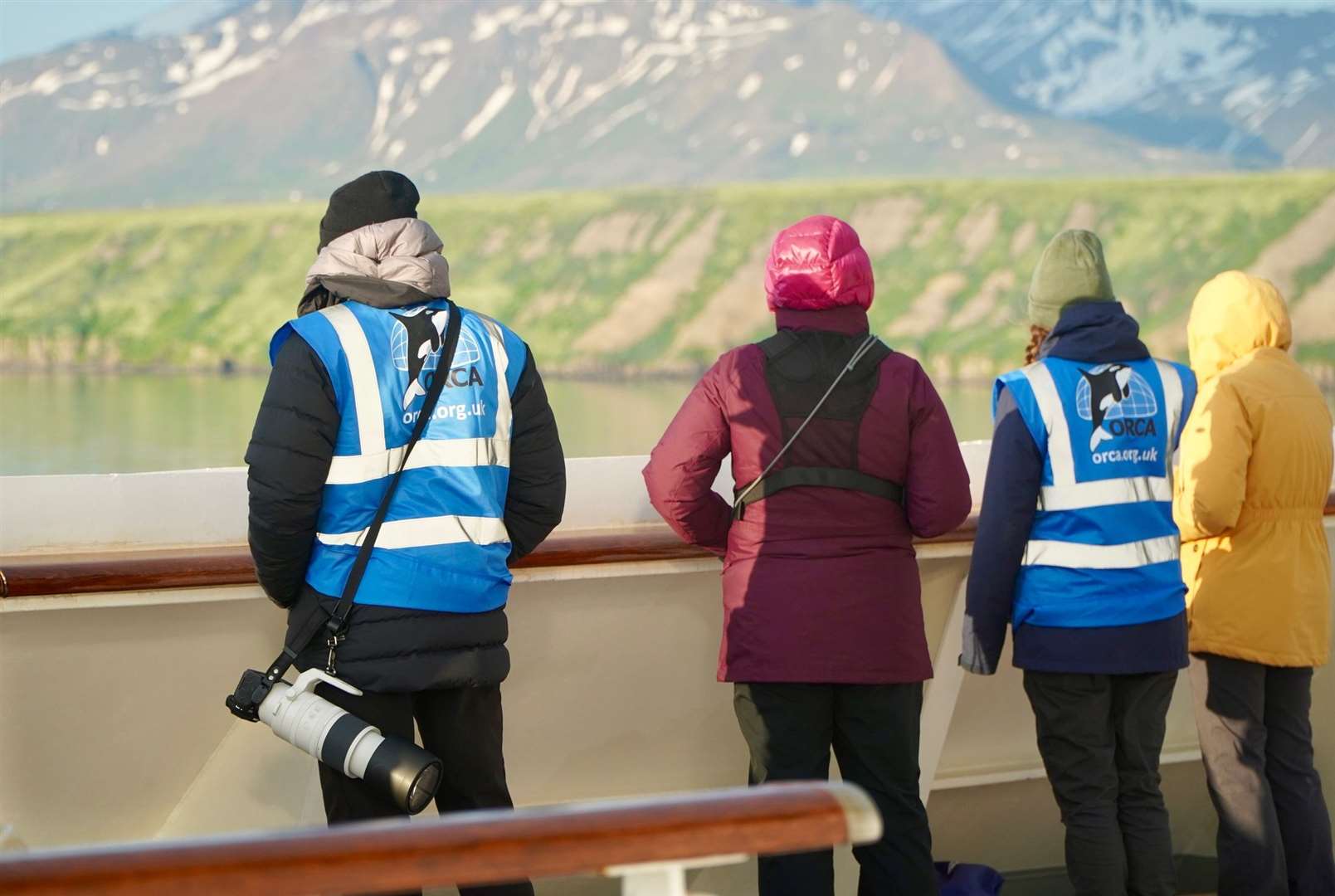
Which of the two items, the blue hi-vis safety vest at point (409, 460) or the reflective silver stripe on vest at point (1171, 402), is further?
the reflective silver stripe on vest at point (1171, 402)

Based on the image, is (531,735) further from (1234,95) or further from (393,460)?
(1234,95)

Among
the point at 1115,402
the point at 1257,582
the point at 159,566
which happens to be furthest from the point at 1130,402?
the point at 159,566

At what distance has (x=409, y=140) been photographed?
13762 centimetres

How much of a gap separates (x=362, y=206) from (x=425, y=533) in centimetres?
43

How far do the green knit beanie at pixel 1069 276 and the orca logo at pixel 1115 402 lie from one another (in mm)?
129

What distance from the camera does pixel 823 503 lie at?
6.94 feet

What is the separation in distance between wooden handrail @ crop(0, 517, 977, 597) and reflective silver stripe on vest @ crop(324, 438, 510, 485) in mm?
472

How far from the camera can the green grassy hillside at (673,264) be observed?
60094 millimetres

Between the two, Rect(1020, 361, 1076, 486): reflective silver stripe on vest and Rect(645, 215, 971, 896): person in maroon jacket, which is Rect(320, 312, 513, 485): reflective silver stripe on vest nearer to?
Rect(645, 215, 971, 896): person in maroon jacket

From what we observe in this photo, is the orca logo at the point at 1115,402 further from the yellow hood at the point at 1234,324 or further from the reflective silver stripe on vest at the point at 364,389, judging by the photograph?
the reflective silver stripe on vest at the point at 364,389

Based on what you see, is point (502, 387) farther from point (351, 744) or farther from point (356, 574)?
point (351, 744)

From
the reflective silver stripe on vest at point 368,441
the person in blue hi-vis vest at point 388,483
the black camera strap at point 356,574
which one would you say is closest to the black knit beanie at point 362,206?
the person in blue hi-vis vest at point 388,483

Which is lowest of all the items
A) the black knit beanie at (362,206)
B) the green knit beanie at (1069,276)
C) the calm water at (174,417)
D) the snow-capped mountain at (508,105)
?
the calm water at (174,417)

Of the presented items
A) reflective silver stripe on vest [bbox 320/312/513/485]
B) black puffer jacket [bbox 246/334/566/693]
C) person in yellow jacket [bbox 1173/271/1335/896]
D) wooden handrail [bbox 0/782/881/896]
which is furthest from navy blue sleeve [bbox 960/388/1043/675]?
wooden handrail [bbox 0/782/881/896]
